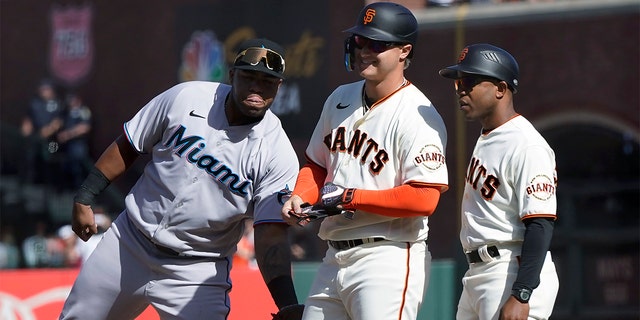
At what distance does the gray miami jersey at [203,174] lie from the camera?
5.37m

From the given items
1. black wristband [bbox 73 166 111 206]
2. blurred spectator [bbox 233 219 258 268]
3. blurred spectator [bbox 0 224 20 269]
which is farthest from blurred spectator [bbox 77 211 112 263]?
black wristband [bbox 73 166 111 206]

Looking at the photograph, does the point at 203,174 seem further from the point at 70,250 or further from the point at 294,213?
the point at 70,250

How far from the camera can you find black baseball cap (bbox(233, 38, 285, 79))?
16.9ft

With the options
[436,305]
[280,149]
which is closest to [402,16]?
[280,149]

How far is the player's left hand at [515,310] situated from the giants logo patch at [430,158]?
63 cm

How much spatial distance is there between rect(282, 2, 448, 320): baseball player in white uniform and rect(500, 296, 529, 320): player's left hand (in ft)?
1.33

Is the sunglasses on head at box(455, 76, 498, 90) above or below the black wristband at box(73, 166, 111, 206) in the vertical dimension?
above

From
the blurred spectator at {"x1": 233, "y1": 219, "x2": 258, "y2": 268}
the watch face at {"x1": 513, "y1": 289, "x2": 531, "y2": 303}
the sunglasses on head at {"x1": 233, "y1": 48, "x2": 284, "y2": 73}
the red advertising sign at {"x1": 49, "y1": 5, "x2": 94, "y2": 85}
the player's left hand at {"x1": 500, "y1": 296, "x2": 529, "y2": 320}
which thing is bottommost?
the blurred spectator at {"x1": 233, "y1": 219, "x2": 258, "y2": 268}

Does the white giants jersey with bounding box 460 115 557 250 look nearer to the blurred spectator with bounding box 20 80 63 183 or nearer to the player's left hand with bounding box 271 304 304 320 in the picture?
the player's left hand with bounding box 271 304 304 320

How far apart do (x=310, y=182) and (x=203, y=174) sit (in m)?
0.63

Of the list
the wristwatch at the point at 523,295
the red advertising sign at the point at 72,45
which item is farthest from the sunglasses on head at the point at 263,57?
the red advertising sign at the point at 72,45

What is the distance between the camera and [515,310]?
4.52 metres

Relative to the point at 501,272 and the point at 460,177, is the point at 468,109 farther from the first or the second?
the point at 460,177

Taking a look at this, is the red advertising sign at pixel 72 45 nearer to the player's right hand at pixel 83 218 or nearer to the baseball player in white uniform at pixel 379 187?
the player's right hand at pixel 83 218
